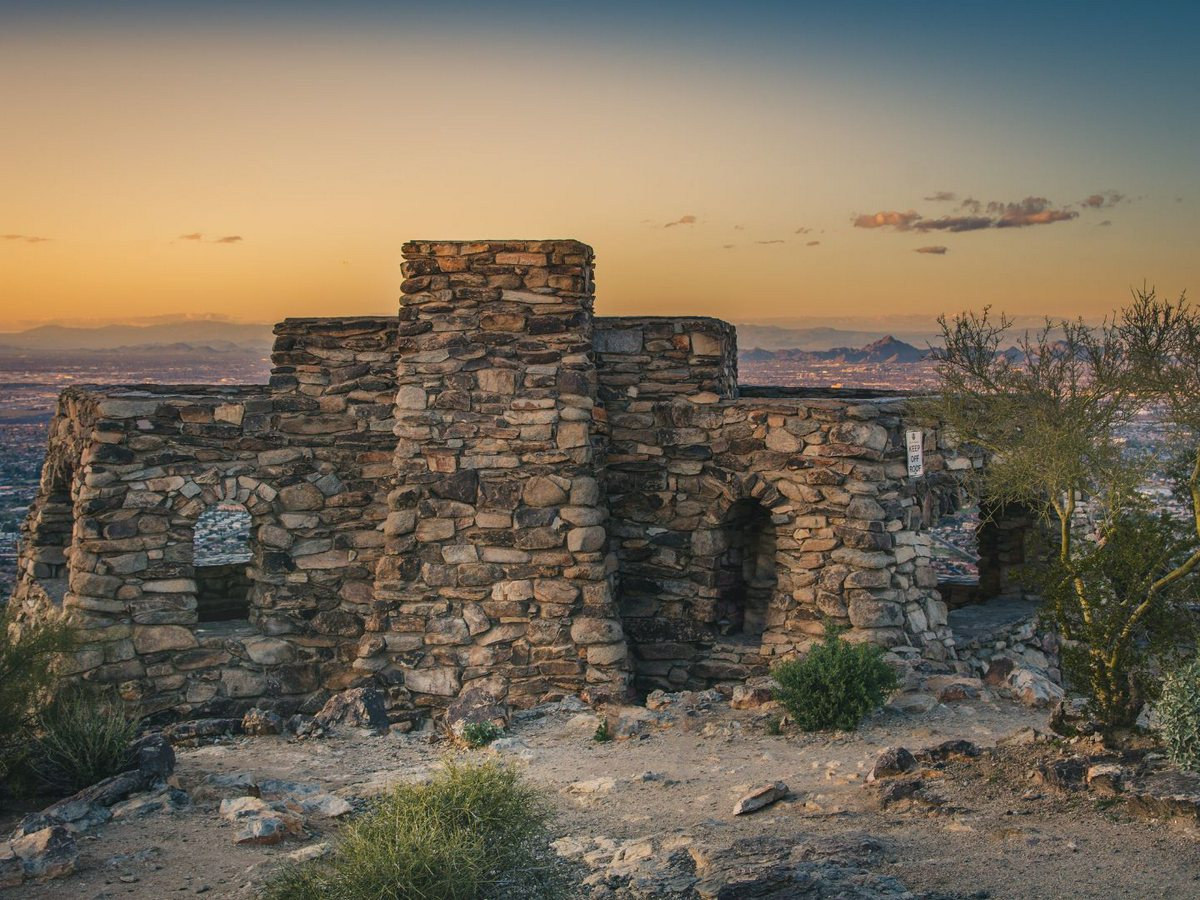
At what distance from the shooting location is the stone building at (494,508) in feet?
32.7

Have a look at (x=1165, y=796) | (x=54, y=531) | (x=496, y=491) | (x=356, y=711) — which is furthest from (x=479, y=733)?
(x=54, y=531)

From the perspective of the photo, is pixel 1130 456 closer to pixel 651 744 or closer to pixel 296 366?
pixel 651 744

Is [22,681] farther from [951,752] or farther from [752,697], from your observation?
[951,752]

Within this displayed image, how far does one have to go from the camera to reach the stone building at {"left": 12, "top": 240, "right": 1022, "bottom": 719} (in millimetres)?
9961

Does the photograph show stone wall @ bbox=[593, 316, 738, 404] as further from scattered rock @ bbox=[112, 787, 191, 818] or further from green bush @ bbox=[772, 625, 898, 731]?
scattered rock @ bbox=[112, 787, 191, 818]

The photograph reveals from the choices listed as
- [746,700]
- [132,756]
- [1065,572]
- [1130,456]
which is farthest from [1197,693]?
[132,756]

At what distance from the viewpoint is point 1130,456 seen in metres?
8.00

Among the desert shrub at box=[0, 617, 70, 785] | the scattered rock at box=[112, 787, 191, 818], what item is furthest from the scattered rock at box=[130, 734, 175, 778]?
the desert shrub at box=[0, 617, 70, 785]

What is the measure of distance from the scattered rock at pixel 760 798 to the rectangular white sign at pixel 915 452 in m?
4.06

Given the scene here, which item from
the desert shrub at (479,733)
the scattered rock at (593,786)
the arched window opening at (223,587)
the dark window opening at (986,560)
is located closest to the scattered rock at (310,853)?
the scattered rock at (593,786)

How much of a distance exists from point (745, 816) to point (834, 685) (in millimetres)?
2060

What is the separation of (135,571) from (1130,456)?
27.4 ft

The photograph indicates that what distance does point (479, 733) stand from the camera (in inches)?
348

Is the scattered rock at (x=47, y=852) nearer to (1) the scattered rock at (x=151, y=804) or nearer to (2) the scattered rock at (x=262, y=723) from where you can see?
(1) the scattered rock at (x=151, y=804)
